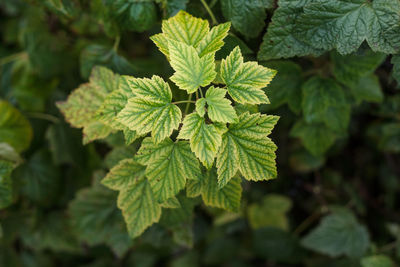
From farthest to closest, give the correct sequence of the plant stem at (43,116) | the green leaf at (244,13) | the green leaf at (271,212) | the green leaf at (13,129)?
1. the green leaf at (271,212)
2. the plant stem at (43,116)
3. the green leaf at (13,129)
4. the green leaf at (244,13)

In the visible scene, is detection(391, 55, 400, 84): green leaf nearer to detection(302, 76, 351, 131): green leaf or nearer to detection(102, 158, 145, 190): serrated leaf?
detection(302, 76, 351, 131): green leaf

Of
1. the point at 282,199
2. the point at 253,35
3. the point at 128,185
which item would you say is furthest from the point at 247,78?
the point at 282,199

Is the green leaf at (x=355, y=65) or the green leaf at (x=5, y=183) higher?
the green leaf at (x=355, y=65)

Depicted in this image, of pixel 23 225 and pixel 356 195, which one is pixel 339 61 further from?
pixel 23 225

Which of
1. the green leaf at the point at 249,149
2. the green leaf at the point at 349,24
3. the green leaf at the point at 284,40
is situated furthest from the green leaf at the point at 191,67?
the green leaf at the point at 349,24

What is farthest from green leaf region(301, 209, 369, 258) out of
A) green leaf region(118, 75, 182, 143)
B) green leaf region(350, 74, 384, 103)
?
green leaf region(118, 75, 182, 143)

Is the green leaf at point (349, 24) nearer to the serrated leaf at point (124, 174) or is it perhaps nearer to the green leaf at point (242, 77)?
the green leaf at point (242, 77)
